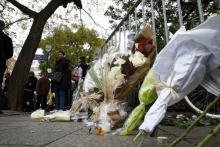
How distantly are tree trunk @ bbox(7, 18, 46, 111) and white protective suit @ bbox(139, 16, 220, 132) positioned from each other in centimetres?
1088

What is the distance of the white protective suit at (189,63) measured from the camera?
211 centimetres

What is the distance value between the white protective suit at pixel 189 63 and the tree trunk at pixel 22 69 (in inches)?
428

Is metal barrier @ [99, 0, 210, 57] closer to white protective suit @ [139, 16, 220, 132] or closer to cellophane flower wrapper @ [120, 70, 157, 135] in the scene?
cellophane flower wrapper @ [120, 70, 157, 135]

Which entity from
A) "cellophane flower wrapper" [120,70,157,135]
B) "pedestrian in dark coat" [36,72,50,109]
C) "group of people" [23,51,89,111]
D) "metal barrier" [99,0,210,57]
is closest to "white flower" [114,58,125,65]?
"metal barrier" [99,0,210,57]

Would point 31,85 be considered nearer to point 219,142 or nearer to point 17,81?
point 17,81

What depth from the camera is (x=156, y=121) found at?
2.19 m

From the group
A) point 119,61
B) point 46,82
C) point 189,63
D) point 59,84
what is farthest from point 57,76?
point 189,63

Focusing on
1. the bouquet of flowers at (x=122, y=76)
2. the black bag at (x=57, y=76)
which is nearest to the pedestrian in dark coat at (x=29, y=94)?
the black bag at (x=57, y=76)

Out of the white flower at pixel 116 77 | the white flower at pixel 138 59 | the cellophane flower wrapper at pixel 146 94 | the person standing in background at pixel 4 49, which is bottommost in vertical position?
the cellophane flower wrapper at pixel 146 94

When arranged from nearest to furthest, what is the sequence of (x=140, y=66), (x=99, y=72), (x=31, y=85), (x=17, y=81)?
1. (x=140, y=66)
2. (x=99, y=72)
3. (x=17, y=81)
4. (x=31, y=85)

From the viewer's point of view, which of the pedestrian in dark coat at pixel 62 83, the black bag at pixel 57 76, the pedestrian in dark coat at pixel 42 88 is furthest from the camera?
the pedestrian in dark coat at pixel 42 88

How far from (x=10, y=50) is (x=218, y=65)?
7.07 metres

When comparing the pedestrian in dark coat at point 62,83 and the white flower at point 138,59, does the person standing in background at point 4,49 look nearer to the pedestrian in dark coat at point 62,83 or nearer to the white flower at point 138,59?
the pedestrian in dark coat at point 62,83

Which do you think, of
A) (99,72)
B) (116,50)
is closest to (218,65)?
(99,72)
